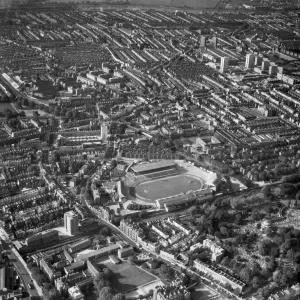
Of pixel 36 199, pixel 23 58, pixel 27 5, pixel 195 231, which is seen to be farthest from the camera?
pixel 27 5

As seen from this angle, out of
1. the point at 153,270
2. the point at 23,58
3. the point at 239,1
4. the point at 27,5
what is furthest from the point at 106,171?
the point at 239,1

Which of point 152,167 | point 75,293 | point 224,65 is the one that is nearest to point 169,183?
point 152,167

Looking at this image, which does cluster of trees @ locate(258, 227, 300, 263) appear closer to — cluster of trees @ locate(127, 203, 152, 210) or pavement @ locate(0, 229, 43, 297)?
cluster of trees @ locate(127, 203, 152, 210)

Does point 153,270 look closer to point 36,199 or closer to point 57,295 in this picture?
point 57,295

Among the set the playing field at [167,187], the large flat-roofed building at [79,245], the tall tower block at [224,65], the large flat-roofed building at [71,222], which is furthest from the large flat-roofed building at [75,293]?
the tall tower block at [224,65]

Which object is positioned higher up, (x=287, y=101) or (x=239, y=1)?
(x=239, y=1)

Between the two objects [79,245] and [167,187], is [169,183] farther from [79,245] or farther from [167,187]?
[79,245]

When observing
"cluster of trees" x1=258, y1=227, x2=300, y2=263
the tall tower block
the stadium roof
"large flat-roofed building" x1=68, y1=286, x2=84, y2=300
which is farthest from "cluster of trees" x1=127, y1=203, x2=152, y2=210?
the tall tower block
